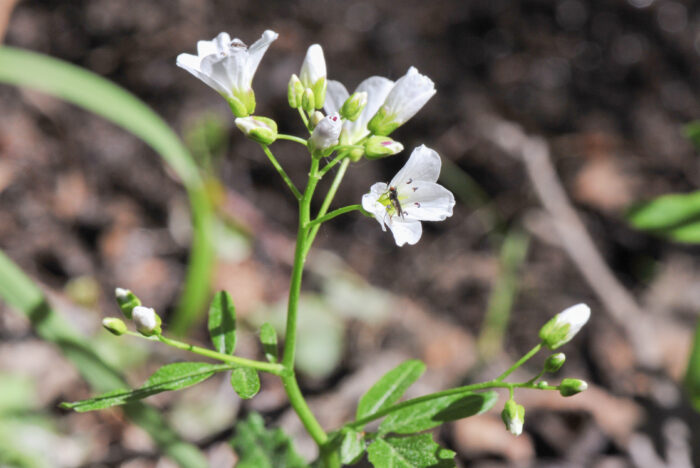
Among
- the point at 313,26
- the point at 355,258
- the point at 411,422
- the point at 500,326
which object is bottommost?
the point at 500,326

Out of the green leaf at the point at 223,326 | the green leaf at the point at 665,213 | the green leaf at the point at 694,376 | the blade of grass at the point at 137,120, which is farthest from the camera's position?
the blade of grass at the point at 137,120

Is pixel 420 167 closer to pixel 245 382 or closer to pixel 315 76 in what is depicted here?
pixel 315 76

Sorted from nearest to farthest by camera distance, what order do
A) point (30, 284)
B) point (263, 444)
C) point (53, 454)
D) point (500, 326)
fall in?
1. point (263, 444)
2. point (30, 284)
3. point (53, 454)
4. point (500, 326)

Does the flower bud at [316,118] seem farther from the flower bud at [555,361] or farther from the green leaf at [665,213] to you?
the green leaf at [665,213]

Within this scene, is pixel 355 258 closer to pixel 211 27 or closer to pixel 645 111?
pixel 211 27

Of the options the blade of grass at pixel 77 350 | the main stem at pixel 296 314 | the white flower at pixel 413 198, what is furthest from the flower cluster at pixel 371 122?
the blade of grass at pixel 77 350

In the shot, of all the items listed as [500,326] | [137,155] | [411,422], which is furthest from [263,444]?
[137,155]
